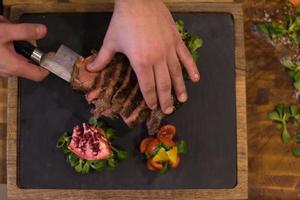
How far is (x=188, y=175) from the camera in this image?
1.27 meters

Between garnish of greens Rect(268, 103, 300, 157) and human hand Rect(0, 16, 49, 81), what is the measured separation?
0.70 meters

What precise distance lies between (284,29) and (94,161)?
69 cm

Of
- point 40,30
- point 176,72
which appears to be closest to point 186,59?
point 176,72

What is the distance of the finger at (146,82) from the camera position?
0.99m

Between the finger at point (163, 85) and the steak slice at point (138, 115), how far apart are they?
0.06 metres

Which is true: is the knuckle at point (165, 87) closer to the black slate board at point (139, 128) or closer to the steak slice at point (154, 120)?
the steak slice at point (154, 120)

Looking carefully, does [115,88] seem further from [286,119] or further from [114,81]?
[286,119]

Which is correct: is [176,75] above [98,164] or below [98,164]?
above

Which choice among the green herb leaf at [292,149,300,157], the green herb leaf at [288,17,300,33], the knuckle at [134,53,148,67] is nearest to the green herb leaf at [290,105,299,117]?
the green herb leaf at [292,149,300,157]

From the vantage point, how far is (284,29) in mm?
1340


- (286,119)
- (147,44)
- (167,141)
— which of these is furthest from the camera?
(286,119)

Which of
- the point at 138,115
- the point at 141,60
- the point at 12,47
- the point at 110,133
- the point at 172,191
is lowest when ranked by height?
the point at 172,191

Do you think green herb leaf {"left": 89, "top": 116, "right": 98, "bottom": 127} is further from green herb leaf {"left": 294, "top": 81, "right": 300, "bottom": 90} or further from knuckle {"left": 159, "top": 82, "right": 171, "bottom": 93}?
green herb leaf {"left": 294, "top": 81, "right": 300, "bottom": 90}

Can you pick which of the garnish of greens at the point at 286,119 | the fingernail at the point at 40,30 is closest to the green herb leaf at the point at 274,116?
the garnish of greens at the point at 286,119
